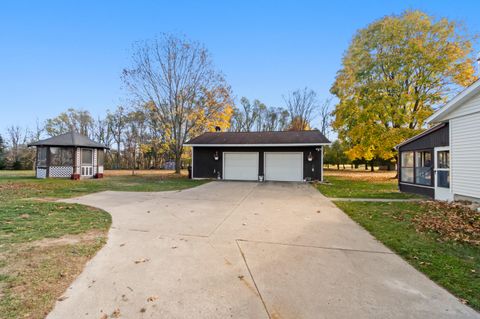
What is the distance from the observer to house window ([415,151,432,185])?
8.79m

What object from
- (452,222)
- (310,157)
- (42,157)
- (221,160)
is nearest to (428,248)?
(452,222)

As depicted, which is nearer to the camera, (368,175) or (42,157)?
(42,157)

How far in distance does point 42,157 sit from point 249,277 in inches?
747

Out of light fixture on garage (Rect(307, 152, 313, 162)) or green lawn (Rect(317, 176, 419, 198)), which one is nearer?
green lawn (Rect(317, 176, 419, 198))

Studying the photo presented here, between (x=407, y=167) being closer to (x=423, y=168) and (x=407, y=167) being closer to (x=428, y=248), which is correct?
(x=423, y=168)

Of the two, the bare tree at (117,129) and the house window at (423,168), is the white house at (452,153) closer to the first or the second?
the house window at (423,168)

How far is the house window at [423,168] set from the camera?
8789mm

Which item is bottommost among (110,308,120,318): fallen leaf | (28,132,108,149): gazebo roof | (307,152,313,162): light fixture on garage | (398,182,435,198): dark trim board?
(110,308,120,318): fallen leaf

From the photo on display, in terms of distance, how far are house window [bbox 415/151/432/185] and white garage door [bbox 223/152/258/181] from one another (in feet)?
27.7

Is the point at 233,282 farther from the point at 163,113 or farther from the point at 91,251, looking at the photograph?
the point at 163,113

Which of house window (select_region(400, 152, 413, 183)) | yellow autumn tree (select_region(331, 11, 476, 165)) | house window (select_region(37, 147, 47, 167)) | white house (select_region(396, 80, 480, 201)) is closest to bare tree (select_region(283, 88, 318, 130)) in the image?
yellow autumn tree (select_region(331, 11, 476, 165))

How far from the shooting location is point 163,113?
59.2 feet

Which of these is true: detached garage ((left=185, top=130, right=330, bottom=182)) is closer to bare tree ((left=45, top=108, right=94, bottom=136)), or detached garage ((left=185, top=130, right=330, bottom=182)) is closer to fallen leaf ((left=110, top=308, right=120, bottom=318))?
fallen leaf ((left=110, top=308, right=120, bottom=318))

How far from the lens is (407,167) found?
408 inches
